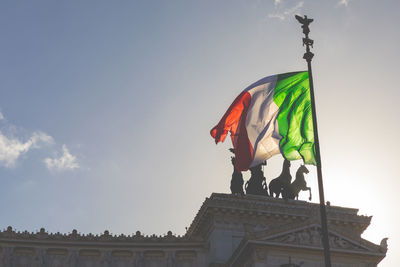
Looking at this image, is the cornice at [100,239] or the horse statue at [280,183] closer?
the cornice at [100,239]

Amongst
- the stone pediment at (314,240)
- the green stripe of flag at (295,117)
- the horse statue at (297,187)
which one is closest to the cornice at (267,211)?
the horse statue at (297,187)

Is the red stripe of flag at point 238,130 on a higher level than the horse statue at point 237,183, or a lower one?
lower

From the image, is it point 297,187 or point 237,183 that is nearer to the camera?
point 297,187

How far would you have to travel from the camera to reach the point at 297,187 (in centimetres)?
4772

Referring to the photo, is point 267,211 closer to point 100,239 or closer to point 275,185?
point 275,185

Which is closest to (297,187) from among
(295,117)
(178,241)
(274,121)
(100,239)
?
(178,241)

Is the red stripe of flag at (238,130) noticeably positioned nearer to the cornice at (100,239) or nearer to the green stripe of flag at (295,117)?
the green stripe of flag at (295,117)

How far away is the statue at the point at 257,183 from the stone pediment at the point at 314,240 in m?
9.58

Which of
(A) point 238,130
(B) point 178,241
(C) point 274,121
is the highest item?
(B) point 178,241

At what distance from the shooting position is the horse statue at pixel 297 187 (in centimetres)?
4756

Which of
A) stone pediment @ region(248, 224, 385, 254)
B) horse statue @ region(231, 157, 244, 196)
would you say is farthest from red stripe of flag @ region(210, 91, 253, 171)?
horse statue @ region(231, 157, 244, 196)

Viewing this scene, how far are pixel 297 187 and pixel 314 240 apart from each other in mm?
9924

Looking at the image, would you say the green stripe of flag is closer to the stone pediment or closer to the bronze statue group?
the stone pediment

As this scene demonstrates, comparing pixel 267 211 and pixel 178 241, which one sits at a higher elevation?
pixel 267 211
